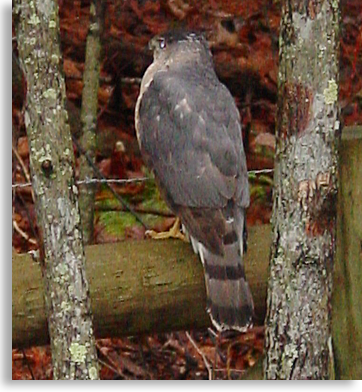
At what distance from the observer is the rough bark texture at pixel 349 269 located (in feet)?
9.38

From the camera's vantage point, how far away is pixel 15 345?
293cm

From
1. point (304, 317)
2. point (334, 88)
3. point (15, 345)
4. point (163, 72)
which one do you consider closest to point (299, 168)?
point (334, 88)

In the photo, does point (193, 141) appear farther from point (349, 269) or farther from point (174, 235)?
point (349, 269)

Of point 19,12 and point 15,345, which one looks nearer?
point 19,12

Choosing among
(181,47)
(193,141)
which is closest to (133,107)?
(181,47)

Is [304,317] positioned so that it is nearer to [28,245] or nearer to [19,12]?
[19,12]

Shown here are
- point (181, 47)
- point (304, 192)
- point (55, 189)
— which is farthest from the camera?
point (181, 47)

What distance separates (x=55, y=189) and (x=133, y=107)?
146 inches

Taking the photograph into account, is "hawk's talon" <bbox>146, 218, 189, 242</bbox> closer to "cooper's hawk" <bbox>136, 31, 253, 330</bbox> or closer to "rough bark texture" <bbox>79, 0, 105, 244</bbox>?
"cooper's hawk" <bbox>136, 31, 253, 330</bbox>

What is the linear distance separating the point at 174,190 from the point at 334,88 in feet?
3.25

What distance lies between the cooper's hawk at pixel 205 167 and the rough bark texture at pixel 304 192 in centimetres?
36

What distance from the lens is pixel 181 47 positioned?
3.93 meters

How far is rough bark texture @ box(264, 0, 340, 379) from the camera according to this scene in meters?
2.53

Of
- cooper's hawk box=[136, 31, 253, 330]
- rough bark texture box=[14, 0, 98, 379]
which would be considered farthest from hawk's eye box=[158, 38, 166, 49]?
rough bark texture box=[14, 0, 98, 379]
